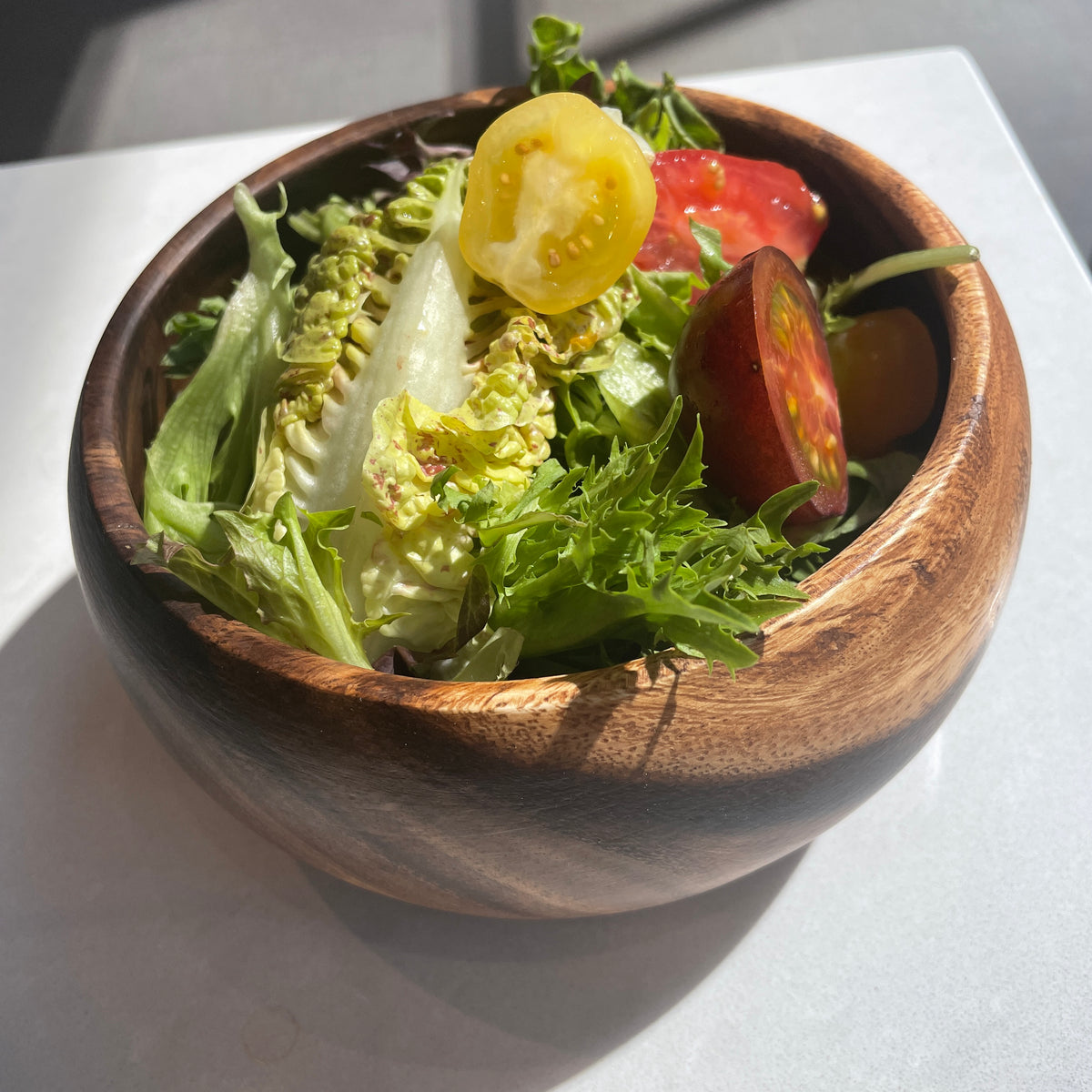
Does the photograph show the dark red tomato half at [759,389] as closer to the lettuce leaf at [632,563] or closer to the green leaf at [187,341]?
the lettuce leaf at [632,563]

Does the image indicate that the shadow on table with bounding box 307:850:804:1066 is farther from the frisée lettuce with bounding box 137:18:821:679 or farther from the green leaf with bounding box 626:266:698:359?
the green leaf with bounding box 626:266:698:359

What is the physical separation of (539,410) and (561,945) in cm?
42

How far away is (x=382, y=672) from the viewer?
23.4 inches

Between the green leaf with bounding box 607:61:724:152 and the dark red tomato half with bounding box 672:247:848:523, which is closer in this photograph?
the dark red tomato half with bounding box 672:247:848:523

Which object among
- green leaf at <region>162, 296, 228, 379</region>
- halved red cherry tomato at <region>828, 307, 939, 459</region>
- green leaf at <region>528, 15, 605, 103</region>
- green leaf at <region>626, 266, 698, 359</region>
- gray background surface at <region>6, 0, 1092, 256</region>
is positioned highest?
green leaf at <region>528, 15, 605, 103</region>

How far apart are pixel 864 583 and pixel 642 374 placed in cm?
32

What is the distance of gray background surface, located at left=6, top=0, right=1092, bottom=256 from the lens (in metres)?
3.01

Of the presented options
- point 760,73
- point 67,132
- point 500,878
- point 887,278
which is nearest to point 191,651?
point 500,878

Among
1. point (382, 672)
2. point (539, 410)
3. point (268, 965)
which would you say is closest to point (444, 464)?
point (539, 410)

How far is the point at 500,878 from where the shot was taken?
616mm

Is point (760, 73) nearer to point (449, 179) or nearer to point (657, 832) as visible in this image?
point (449, 179)

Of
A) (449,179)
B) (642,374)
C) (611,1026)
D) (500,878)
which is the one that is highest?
(449,179)

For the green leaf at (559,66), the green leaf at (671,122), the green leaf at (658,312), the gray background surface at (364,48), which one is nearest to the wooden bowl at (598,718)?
the green leaf at (658,312)

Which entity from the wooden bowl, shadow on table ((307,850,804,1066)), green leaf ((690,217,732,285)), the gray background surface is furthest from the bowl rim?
the gray background surface
